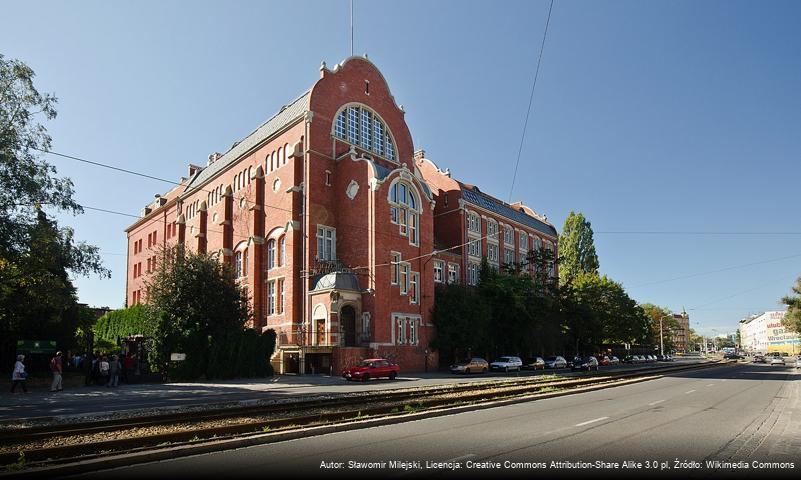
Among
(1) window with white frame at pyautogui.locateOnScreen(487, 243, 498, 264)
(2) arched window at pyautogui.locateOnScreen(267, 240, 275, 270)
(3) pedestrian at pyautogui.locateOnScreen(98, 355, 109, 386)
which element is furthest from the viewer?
(1) window with white frame at pyautogui.locateOnScreen(487, 243, 498, 264)

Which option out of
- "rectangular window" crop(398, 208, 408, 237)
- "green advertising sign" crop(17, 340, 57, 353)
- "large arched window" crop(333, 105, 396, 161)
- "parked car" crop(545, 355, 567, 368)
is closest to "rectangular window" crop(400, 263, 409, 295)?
"rectangular window" crop(398, 208, 408, 237)

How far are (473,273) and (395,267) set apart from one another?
1716 cm

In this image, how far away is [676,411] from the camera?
15.7 metres

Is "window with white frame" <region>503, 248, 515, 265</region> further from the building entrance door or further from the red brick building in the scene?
the building entrance door

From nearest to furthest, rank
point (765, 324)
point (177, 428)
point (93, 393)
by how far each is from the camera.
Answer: point (177, 428), point (93, 393), point (765, 324)

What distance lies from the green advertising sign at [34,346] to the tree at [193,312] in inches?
252

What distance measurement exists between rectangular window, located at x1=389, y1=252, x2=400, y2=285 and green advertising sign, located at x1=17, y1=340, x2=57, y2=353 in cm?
2235

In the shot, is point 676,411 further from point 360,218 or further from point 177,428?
point 360,218

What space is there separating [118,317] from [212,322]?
1192 inches

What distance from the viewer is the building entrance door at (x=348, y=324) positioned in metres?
A: 39.9

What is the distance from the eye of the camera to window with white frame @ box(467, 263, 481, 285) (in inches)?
2217

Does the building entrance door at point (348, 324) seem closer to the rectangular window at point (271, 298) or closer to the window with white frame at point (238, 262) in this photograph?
the rectangular window at point (271, 298)

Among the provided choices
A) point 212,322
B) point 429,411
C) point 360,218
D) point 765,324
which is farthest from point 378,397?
point 765,324

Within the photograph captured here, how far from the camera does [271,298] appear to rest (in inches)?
1753
